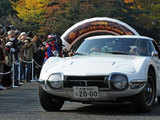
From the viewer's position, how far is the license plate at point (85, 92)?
8.79m

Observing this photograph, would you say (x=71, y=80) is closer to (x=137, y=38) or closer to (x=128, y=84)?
(x=128, y=84)

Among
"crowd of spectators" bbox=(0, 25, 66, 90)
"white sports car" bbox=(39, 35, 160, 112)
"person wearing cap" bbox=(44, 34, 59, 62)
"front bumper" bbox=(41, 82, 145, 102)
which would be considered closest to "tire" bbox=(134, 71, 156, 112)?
"white sports car" bbox=(39, 35, 160, 112)

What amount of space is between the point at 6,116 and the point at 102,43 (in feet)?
8.76

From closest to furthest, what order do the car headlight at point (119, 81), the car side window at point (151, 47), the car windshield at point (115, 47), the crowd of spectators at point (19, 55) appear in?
1. the car headlight at point (119, 81)
2. the car windshield at point (115, 47)
3. the car side window at point (151, 47)
4. the crowd of spectators at point (19, 55)

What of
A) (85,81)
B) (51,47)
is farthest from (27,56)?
(85,81)

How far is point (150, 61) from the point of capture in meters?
9.61

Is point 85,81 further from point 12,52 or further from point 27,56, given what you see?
point 27,56

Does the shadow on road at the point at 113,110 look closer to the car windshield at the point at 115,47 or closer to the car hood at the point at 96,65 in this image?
the car hood at the point at 96,65

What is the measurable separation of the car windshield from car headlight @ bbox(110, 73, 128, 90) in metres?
1.38

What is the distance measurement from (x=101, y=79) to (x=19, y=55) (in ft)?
32.1

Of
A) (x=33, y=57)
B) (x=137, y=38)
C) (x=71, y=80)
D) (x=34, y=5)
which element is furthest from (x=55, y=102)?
(x=34, y=5)

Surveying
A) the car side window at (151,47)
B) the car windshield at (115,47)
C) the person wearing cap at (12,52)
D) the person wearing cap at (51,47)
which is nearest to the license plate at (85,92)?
the car windshield at (115,47)

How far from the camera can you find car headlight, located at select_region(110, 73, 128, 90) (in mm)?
8727

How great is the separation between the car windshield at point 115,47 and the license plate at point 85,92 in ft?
5.02
